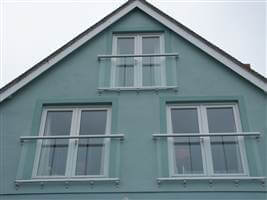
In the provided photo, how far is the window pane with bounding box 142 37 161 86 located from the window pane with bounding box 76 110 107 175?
1.43 m

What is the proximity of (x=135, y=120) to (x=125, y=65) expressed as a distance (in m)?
1.78

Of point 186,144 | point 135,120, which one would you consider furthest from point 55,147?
point 186,144

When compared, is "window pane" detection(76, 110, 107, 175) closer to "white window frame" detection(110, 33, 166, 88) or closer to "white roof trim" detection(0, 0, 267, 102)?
"white window frame" detection(110, 33, 166, 88)

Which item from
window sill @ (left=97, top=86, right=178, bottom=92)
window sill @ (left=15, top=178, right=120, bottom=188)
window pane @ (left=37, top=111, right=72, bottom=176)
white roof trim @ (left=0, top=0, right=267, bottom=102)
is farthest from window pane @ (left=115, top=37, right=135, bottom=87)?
window sill @ (left=15, top=178, right=120, bottom=188)

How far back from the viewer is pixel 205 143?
299 inches

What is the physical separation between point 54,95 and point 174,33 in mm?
3554

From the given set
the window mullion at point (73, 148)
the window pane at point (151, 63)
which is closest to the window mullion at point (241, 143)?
the window pane at point (151, 63)

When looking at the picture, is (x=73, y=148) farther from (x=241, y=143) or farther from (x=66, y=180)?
(x=241, y=143)

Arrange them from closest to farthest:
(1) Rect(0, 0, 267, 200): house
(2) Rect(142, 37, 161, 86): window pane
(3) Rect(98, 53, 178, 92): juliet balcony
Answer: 1. (1) Rect(0, 0, 267, 200): house
2. (3) Rect(98, 53, 178, 92): juliet balcony
3. (2) Rect(142, 37, 161, 86): window pane

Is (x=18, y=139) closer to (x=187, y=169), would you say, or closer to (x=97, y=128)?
(x=97, y=128)

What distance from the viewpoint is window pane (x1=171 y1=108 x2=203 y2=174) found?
736 cm

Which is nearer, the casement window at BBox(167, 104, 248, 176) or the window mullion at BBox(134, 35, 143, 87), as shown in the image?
the casement window at BBox(167, 104, 248, 176)

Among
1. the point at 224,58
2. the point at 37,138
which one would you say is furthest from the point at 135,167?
the point at 224,58

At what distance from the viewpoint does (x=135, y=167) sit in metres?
7.23
